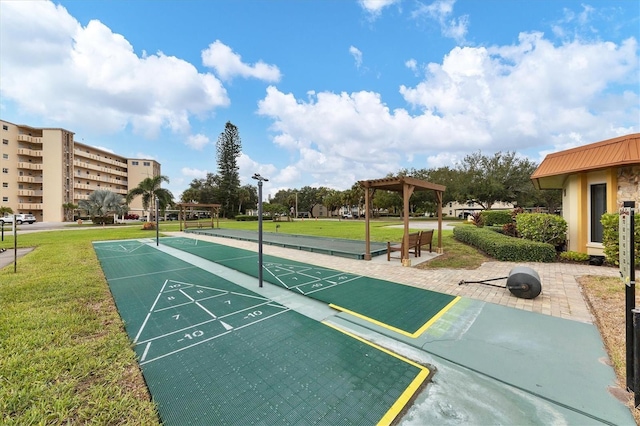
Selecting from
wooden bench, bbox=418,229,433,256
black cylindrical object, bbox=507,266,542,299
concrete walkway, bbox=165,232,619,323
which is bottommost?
concrete walkway, bbox=165,232,619,323

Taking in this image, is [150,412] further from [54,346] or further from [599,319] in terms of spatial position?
[599,319]

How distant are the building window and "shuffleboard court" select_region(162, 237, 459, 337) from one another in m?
6.90

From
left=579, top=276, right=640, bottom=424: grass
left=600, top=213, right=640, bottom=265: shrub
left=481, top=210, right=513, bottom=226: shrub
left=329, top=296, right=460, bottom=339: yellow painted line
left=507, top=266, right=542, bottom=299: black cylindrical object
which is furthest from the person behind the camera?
left=481, top=210, right=513, bottom=226: shrub

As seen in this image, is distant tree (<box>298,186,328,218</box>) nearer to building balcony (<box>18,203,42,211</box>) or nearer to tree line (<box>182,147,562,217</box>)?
tree line (<box>182,147,562,217</box>)

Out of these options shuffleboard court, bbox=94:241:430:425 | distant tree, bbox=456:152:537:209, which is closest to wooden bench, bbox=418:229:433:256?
shuffleboard court, bbox=94:241:430:425

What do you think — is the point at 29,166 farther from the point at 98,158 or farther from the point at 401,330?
the point at 401,330

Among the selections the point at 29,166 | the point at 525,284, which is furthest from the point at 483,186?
the point at 29,166

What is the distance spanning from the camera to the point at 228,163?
51.2 meters

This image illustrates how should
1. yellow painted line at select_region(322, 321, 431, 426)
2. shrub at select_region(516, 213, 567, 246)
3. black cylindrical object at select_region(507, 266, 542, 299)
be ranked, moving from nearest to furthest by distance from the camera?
yellow painted line at select_region(322, 321, 431, 426) < black cylindrical object at select_region(507, 266, 542, 299) < shrub at select_region(516, 213, 567, 246)

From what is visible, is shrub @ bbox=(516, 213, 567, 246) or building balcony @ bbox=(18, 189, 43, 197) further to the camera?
building balcony @ bbox=(18, 189, 43, 197)

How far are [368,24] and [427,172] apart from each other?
36.9 m

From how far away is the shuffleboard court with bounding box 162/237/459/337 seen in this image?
4.14 meters

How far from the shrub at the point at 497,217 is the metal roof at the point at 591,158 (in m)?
7.04

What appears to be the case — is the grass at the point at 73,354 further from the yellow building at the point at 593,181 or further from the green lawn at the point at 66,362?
the yellow building at the point at 593,181
